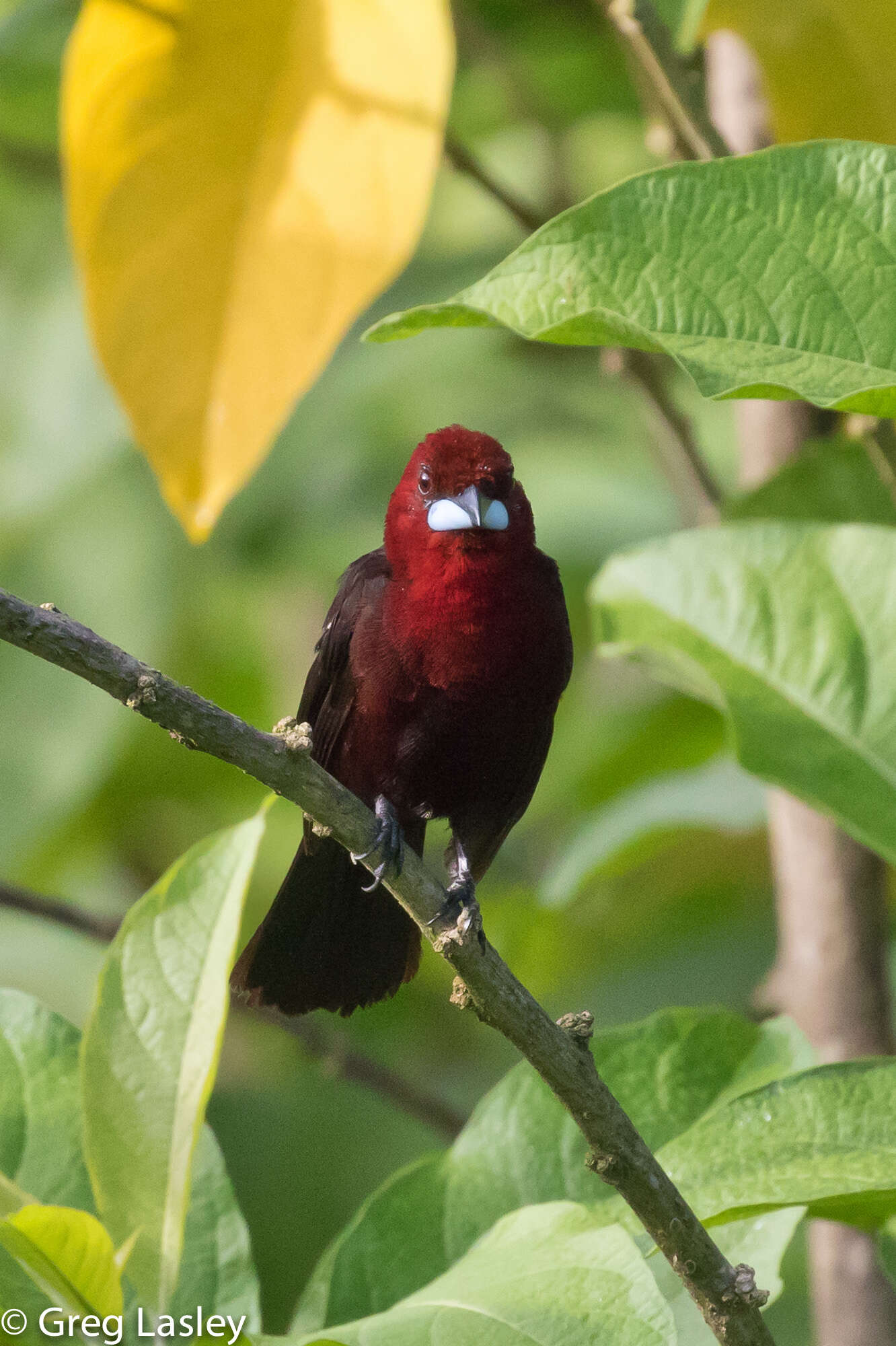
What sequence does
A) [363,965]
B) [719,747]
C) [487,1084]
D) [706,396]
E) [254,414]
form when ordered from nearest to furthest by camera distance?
[706,396]
[254,414]
[363,965]
[719,747]
[487,1084]

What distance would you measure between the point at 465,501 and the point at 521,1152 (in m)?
0.88

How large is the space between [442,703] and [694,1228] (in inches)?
30.9

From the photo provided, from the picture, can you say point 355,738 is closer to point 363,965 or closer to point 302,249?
point 363,965

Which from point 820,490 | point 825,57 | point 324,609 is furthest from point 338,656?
point 324,609

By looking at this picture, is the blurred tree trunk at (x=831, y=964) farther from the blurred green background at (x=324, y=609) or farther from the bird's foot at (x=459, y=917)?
the bird's foot at (x=459, y=917)

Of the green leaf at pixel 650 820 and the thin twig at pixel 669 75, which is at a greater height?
the thin twig at pixel 669 75

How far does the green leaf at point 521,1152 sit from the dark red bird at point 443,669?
12.0 inches

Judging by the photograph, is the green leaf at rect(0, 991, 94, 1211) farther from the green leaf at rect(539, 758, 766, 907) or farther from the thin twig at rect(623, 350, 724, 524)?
the thin twig at rect(623, 350, 724, 524)

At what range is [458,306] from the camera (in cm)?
157

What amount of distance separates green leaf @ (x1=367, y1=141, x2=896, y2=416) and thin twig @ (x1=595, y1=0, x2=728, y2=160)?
2.07 ft

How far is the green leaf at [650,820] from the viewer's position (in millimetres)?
2939

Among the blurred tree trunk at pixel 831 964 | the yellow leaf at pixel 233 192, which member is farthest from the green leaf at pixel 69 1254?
the blurred tree trunk at pixel 831 964

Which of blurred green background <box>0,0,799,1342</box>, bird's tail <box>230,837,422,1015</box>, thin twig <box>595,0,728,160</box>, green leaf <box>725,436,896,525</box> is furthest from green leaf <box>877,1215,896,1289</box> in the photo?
thin twig <box>595,0,728,160</box>

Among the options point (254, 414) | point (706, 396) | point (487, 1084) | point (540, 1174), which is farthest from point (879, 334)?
point (487, 1084)
